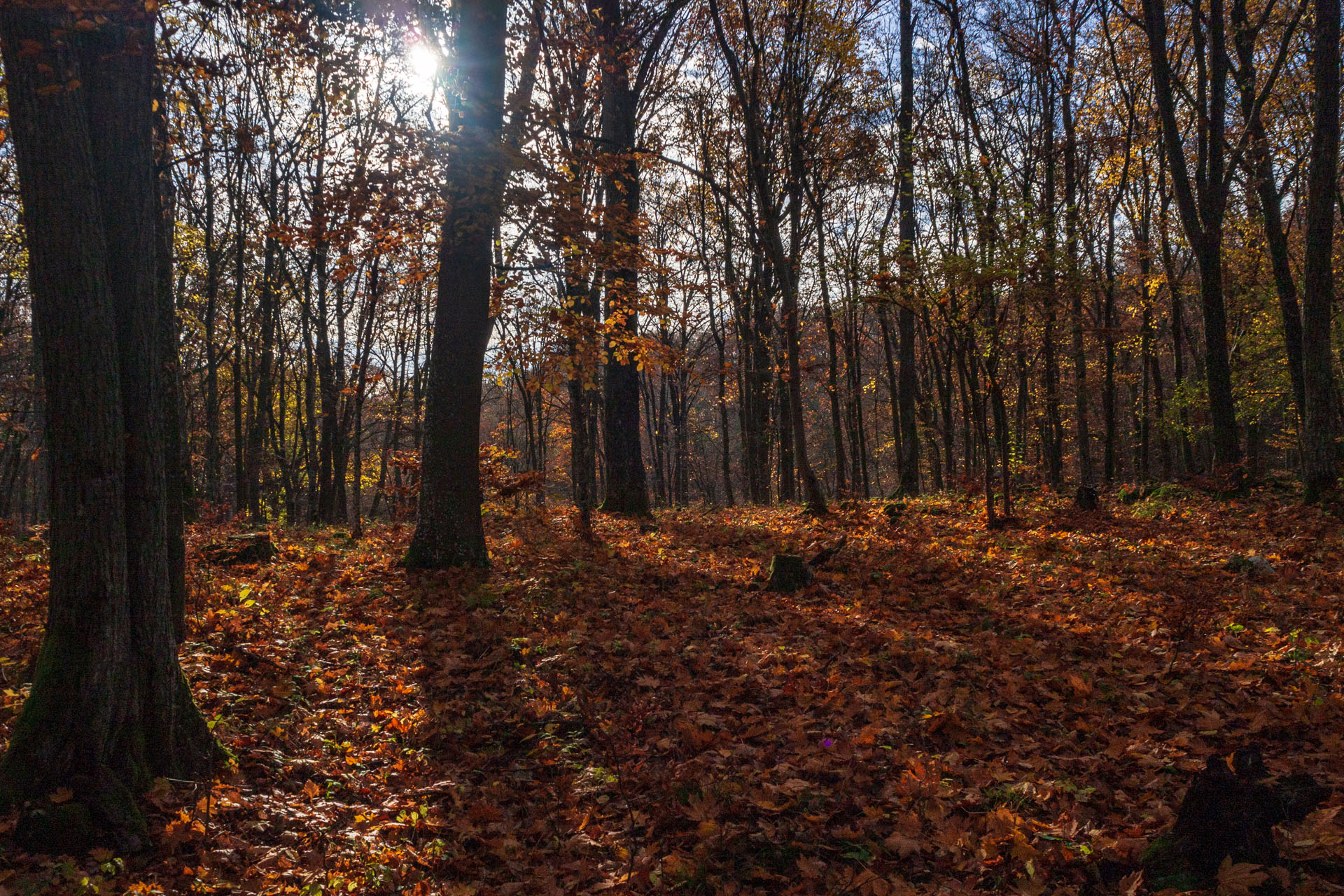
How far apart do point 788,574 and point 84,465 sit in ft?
21.0

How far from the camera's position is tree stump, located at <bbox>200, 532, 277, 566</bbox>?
8.34 metres

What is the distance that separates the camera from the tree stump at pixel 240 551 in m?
8.34

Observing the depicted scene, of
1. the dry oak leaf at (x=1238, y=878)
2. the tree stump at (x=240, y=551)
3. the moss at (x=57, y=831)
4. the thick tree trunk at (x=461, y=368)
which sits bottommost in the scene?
the dry oak leaf at (x=1238, y=878)

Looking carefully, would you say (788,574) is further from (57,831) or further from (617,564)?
(57,831)

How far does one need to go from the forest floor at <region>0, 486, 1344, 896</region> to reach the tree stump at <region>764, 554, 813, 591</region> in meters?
0.16

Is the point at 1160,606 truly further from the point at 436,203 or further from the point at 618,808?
the point at 436,203

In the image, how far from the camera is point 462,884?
3219 mm

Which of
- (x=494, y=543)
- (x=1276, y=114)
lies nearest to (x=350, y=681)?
(x=494, y=543)

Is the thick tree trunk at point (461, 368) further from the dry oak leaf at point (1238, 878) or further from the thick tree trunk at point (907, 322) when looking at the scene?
the thick tree trunk at point (907, 322)

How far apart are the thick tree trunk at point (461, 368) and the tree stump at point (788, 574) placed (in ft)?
11.7

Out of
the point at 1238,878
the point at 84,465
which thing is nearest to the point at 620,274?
the point at 84,465

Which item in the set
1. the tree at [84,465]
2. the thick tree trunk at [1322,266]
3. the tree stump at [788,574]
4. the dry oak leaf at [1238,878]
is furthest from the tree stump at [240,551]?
the thick tree trunk at [1322,266]

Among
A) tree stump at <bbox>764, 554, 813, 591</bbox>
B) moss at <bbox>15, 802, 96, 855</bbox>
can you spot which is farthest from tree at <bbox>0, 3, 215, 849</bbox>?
tree stump at <bbox>764, 554, 813, 591</bbox>

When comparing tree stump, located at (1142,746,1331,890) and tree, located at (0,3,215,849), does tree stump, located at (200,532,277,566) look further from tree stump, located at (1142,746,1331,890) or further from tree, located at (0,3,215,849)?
tree stump, located at (1142,746,1331,890)
